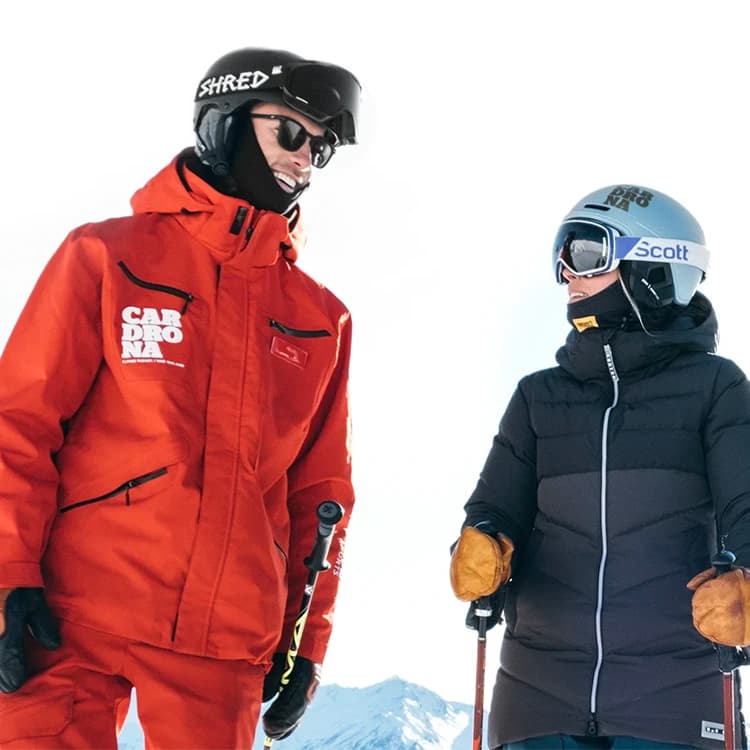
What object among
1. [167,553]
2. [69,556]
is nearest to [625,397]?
[167,553]

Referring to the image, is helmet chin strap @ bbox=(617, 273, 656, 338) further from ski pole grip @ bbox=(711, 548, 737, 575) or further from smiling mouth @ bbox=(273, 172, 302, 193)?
smiling mouth @ bbox=(273, 172, 302, 193)

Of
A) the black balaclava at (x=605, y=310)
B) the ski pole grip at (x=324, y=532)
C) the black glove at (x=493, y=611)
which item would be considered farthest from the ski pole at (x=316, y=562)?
the black balaclava at (x=605, y=310)

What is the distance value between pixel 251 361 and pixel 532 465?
1.32m

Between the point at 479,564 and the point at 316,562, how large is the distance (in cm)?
63

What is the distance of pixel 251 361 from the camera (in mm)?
4391

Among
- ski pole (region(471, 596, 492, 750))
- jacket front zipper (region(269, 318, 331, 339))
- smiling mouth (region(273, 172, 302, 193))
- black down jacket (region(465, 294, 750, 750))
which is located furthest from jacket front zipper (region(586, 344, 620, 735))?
smiling mouth (region(273, 172, 302, 193))

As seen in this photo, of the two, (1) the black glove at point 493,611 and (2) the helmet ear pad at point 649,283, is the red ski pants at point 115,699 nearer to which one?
(1) the black glove at point 493,611

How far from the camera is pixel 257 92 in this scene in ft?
16.0

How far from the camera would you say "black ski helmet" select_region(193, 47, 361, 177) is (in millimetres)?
4859

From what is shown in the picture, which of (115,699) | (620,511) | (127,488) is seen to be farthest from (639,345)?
(115,699)

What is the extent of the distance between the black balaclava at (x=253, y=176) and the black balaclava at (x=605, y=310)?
1.30 m

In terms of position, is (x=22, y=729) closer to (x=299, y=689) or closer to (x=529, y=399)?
(x=299, y=689)

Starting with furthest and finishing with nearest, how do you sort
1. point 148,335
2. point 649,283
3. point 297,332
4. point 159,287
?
point 649,283 < point 297,332 < point 159,287 < point 148,335

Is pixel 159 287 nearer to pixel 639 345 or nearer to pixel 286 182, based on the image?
pixel 286 182
